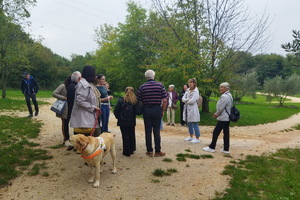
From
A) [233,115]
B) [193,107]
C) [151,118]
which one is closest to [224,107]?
[233,115]

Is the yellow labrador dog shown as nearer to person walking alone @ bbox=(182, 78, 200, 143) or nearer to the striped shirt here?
the striped shirt

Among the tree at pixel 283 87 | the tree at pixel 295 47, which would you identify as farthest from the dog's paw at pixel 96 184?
the tree at pixel 283 87

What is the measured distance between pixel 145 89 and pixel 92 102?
5.34 ft

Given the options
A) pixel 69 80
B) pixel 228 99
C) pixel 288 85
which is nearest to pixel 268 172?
pixel 228 99

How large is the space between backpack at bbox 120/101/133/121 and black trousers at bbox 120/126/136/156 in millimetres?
284

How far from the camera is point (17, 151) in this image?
20.0ft

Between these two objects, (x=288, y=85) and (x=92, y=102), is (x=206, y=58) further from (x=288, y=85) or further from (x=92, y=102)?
(x=288, y=85)

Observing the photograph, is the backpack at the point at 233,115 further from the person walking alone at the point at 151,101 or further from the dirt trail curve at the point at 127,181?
the person walking alone at the point at 151,101

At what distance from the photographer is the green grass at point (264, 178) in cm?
407

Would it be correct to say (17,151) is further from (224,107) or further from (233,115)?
(233,115)

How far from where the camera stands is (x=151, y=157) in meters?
5.99

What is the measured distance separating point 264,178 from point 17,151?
619cm

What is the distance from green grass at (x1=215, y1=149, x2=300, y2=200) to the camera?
407 centimetres

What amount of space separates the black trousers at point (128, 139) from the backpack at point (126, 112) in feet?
0.93
